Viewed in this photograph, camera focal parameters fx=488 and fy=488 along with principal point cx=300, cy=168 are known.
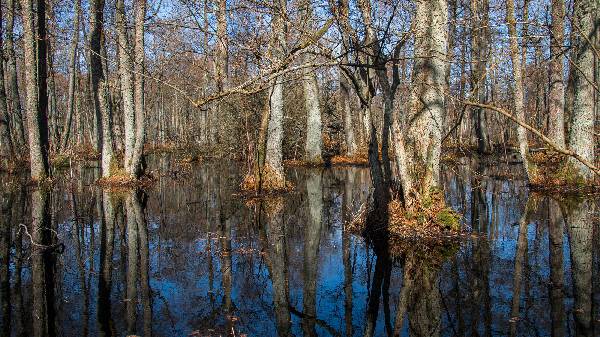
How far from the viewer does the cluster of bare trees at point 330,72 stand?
6.02 meters

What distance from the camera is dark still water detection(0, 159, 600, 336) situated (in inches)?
182

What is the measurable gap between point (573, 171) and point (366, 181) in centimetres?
632

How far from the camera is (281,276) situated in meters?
6.21

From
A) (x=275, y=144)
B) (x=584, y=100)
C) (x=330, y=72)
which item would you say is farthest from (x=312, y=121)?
(x=584, y=100)

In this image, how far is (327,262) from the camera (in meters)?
6.90

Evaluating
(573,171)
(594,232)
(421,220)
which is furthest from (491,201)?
(421,220)

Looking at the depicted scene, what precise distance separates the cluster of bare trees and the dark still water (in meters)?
1.63

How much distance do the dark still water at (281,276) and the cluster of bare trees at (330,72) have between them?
1.63 meters

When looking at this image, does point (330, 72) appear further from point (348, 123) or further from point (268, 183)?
point (268, 183)

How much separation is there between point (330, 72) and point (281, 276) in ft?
77.9

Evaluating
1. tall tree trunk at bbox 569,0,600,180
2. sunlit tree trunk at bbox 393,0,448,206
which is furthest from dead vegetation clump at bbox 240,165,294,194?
tall tree trunk at bbox 569,0,600,180

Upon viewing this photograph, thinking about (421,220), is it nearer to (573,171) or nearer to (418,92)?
(418,92)

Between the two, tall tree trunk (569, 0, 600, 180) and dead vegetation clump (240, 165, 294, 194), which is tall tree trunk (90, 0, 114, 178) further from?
tall tree trunk (569, 0, 600, 180)

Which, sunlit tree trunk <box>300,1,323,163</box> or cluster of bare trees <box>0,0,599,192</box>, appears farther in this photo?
→ sunlit tree trunk <box>300,1,323,163</box>
